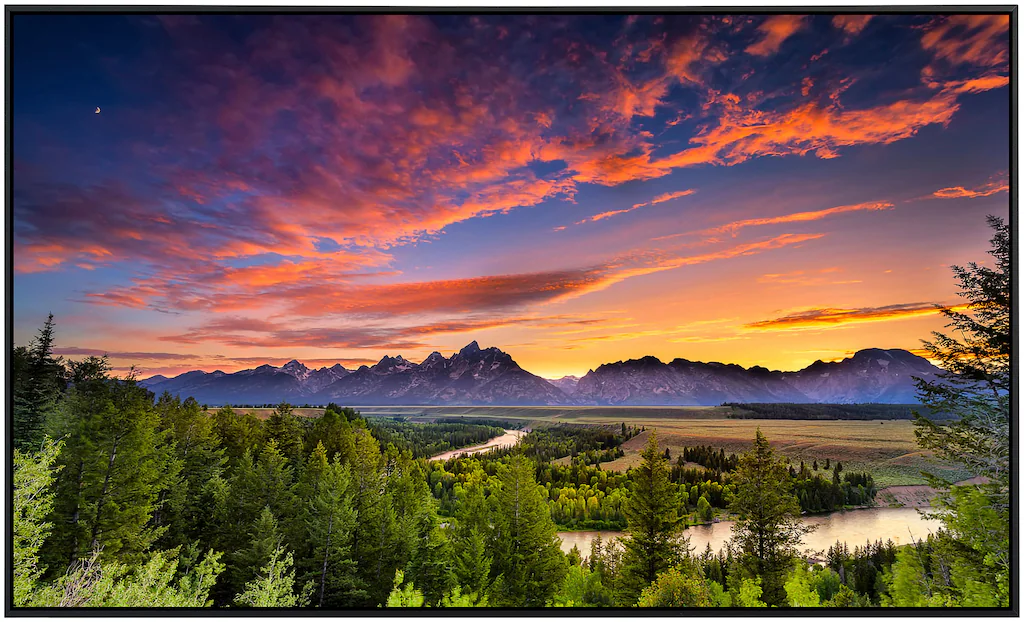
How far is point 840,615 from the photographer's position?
821 centimetres

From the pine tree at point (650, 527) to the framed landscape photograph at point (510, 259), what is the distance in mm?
102

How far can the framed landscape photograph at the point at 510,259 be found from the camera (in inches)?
376

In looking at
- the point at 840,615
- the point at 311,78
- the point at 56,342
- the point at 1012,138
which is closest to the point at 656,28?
the point at 1012,138

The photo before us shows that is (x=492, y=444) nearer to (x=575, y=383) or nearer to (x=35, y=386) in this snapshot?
(x=575, y=383)

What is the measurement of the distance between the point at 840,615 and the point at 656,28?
13335 mm

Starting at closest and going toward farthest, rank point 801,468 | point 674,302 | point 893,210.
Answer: point 893,210
point 674,302
point 801,468

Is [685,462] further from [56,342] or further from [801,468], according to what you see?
[56,342]

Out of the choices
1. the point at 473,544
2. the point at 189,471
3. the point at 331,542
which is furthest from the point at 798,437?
the point at 189,471

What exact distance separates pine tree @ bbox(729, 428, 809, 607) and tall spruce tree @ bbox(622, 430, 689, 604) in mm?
1889

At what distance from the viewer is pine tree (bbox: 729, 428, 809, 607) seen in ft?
41.7

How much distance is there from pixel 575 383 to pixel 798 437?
13749 millimetres

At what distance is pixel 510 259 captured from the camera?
1472cm

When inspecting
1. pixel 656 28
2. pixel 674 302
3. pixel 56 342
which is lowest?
pixel 56 342

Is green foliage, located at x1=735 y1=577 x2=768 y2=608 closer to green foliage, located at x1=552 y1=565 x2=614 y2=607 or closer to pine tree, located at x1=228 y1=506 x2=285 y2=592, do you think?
green foliage, located at x1=552 y1=565 x2=614 y2=607
